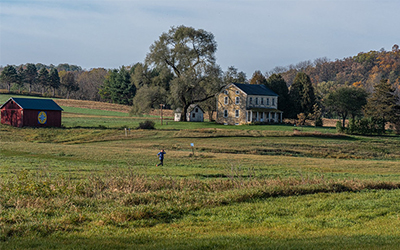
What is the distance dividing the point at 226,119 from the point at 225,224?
7246 cm

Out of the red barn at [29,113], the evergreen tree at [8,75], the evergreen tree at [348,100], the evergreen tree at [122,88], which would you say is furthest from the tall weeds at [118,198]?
the evergreen tree at [8,75]

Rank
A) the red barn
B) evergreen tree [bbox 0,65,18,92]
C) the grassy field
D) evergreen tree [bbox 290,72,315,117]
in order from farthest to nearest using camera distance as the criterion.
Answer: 1. evergreen tree [bbox 0,65,18,92]
2. evergreen tree [bbox 290,72,315,117]
3. the red barn
4. the grassy field

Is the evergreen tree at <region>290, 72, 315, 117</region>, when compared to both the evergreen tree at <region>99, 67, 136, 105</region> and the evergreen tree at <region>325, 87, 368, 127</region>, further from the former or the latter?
the evergreen tree at <region>99, 67, 136, 105</region>

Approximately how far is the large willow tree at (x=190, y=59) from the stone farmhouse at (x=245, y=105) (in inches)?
124

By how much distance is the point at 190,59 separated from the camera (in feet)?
265

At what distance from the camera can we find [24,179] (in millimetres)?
16047

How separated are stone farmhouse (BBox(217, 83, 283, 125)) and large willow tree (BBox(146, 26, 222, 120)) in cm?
314

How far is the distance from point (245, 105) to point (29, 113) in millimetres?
37638

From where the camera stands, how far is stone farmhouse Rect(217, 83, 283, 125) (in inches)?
3196

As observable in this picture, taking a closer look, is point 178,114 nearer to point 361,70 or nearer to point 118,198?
point 118,198

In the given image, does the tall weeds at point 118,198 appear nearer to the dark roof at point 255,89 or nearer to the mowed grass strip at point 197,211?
the mowed grass strip at point 197,211

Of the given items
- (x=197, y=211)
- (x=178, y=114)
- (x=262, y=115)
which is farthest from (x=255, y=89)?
(x=197, y=211)

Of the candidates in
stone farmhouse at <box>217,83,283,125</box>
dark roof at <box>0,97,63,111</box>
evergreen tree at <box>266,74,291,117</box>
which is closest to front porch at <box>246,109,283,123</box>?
stone farmhouse at <box>217,83,283,125</box>

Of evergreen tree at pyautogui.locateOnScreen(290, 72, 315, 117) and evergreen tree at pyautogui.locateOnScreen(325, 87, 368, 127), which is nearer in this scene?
evergreen tree at pyautogui.locateOnScreen(325, 87, 368, 127)
